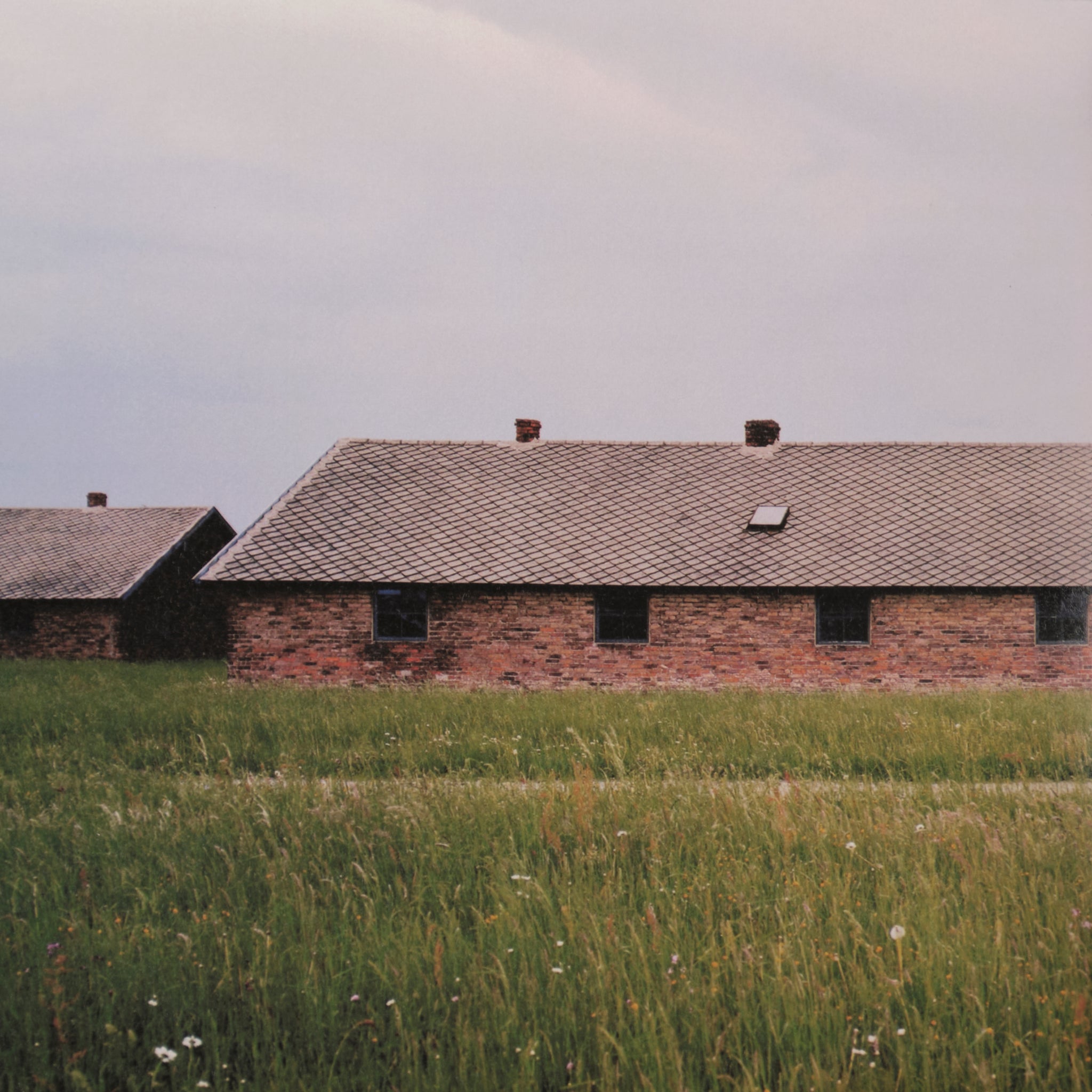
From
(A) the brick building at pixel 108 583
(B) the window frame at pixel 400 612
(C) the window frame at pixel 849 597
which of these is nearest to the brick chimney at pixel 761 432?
(C) the window frame at pixel 849 597

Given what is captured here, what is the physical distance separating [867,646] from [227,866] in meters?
15.7

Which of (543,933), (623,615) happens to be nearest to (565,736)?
(543,933)

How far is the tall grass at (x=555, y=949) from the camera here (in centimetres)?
252

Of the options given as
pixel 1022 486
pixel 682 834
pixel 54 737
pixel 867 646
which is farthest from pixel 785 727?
pixel 1022 486

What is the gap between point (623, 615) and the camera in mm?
18359

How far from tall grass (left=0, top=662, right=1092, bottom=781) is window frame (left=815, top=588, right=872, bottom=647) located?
19.7ft

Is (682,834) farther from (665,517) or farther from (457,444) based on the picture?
(457,444)

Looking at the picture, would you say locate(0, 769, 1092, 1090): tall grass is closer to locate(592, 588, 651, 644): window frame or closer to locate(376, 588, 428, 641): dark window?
locate(592, 588, 651, 644): window frame

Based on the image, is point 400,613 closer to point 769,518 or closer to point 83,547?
point 769,518

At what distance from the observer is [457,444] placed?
77.2ft

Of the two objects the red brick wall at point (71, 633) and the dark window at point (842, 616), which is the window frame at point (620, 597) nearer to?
the dark window at point (842, 616)

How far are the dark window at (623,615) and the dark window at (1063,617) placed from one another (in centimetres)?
810

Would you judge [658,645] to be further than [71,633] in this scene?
No

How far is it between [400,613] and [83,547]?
18.2m
